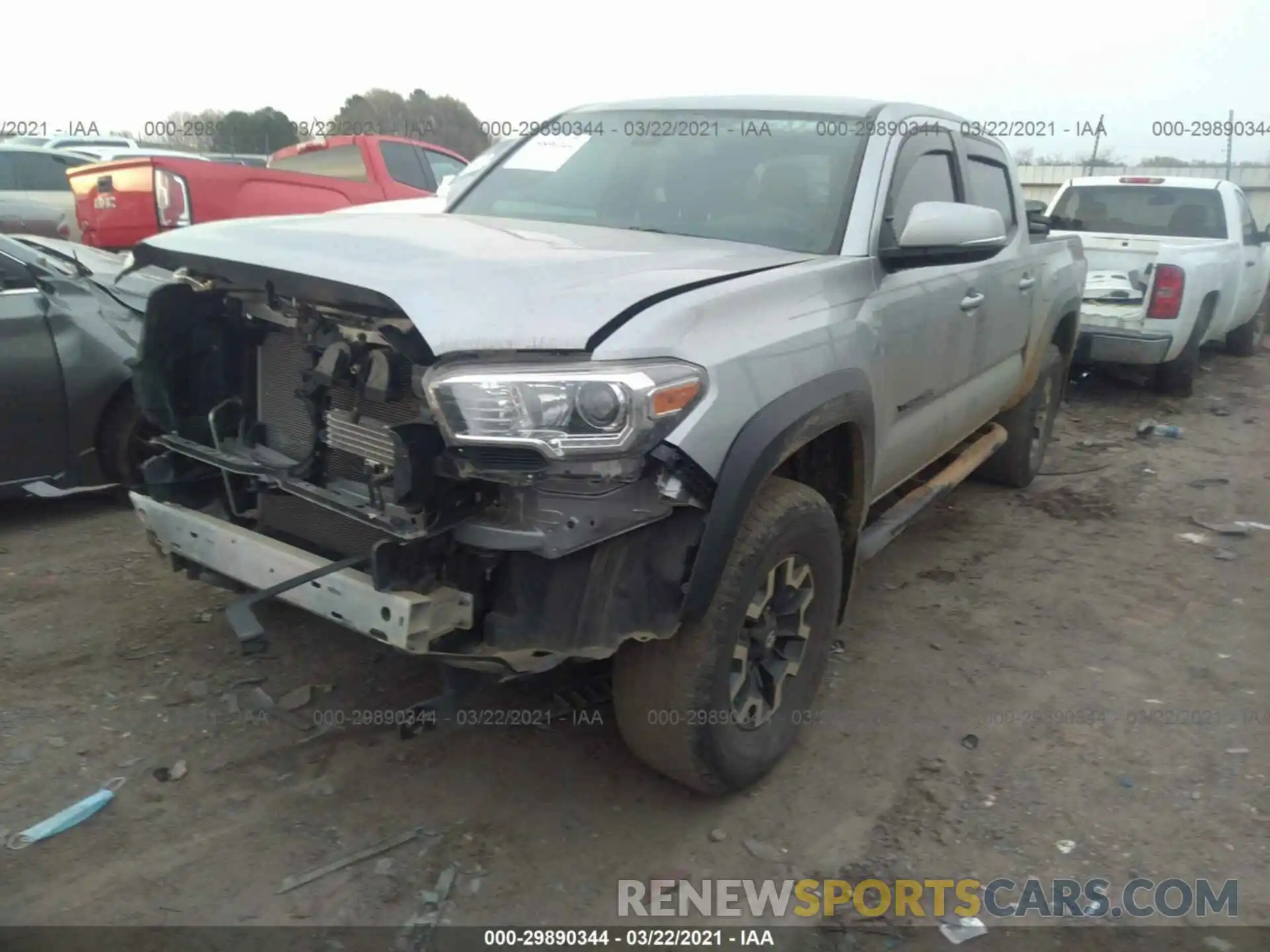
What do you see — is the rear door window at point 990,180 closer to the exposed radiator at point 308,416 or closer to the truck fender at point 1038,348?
the truck fender at point 1038,348

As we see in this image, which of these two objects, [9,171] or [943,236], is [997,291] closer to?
[943,236]

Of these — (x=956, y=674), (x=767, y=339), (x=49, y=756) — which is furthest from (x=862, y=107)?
(x=49, y=756)

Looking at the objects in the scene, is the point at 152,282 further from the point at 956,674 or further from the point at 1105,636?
the point at 1105,636

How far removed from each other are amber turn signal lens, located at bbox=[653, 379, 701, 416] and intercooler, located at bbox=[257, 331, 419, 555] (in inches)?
23.7

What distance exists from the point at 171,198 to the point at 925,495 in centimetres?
563

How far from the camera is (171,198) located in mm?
7059

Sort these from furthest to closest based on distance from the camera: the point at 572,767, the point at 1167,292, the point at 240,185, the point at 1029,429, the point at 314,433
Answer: the point at 1167,292, the point at 240,185, the point at 1029,429, the point at 572,767, the point at 314,433

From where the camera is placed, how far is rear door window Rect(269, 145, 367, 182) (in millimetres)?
8523

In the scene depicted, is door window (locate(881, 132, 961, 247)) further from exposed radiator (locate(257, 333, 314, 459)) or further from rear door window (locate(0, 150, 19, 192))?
rear door window (locate(0, 150, 19, 192))

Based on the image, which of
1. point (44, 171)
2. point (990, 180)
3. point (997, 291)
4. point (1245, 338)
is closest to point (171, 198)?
point (990, 180)

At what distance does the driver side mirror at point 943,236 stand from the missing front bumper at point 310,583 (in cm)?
179

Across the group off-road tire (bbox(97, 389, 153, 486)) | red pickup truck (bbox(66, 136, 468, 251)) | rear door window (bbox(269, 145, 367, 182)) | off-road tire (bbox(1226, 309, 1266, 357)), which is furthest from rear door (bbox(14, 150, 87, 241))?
off-road tire (bbox(1226, 309, 1266, 357))

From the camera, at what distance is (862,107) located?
148 inches

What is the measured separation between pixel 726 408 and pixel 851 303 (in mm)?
869
